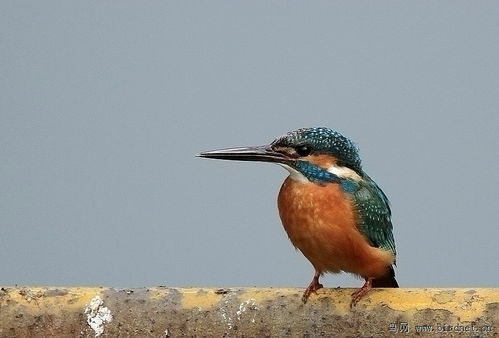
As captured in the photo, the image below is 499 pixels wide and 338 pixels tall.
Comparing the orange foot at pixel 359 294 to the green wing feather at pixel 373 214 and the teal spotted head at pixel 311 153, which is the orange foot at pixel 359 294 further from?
the teal spotted head at pixel 311 153

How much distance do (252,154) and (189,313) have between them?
74 centimetres

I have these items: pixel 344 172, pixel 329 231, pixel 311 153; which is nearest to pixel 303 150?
pixel 311 153

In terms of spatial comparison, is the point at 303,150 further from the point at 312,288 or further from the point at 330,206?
the point at 312,288

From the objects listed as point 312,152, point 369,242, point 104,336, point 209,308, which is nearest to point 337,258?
point 369,242

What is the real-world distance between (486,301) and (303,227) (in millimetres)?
797

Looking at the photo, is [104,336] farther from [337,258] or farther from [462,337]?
[462,337]

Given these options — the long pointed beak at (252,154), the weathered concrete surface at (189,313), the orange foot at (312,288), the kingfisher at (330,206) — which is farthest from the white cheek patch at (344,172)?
the weathered concrete surface at (189,313)

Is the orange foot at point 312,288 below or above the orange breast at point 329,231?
below

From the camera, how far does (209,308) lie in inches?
116

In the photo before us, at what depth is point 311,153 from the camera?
3.40 metres

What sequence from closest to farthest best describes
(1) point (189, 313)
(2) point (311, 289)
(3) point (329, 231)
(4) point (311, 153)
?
(1) point (189, 313), (2) point (311, 289), (3) point (329, 231), (4) point (311, 153)

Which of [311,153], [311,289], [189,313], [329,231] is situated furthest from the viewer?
[311,153]

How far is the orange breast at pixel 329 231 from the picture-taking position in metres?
3.31

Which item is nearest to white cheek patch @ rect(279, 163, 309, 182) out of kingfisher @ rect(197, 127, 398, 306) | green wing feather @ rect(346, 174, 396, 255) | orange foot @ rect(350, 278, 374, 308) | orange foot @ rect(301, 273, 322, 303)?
kingfisher @ rect(197, 127, 398, 306)
